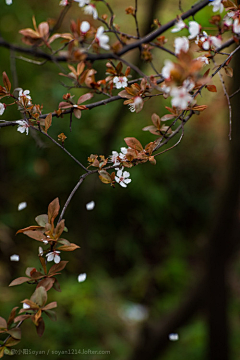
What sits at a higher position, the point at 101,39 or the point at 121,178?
the point at 101,39

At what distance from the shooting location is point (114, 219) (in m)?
2.41

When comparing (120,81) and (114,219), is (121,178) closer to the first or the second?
(120,81)

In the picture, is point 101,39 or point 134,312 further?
point 134,312

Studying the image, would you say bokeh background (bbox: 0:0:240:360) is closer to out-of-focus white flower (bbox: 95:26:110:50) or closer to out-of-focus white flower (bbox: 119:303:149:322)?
out-of-focus white flower (bbox: 119:303:149:322)

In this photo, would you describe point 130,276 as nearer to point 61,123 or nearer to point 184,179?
point 184,179

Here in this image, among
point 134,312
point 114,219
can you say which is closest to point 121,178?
point 134,312

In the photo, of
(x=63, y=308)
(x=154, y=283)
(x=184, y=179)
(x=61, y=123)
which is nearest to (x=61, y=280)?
(x=63, y=308)

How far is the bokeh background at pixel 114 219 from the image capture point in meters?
1.74

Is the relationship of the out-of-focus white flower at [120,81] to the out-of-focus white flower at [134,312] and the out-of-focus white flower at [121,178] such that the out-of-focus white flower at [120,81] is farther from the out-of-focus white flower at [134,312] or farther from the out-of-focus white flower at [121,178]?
the out-of-focus white flower at [134,312]

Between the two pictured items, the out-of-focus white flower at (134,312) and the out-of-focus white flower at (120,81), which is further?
the out-of-focus white flower at (134,312)

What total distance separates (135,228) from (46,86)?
1.37 m

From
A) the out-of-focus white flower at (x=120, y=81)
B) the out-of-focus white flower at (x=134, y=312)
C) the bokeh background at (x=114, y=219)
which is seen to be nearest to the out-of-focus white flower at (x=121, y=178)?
the out-of-focus white flower at (x=120, y=81)

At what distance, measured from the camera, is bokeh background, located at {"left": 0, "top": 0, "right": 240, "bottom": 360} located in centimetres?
174

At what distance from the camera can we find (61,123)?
2.26 meters
